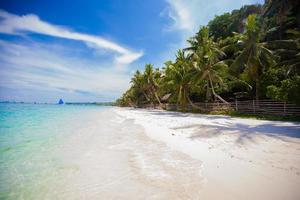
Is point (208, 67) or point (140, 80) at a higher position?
point (140, 80)

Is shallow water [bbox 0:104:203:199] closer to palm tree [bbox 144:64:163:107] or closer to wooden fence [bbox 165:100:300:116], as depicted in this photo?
wooden fence [bbox 165:100:300:116]

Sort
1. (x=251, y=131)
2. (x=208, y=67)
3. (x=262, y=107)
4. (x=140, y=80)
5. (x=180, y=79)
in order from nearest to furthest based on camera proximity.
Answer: (x=251, y=131)
(x=262, y=107)
(x=208, y=67)
(x=180, y=79)
(x=140, y=80)

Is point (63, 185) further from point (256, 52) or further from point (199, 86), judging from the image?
point (199, 86)

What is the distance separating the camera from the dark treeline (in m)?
15.3

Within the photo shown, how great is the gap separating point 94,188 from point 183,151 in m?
2.86

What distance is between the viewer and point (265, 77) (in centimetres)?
1697

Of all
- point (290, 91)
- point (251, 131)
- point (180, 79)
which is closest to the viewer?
point (251, 131)

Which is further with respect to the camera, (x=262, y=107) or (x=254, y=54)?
(x=254, y=54)

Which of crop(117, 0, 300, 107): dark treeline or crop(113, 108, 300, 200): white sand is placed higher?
crop(117, 0, 300, 107): dark treeline

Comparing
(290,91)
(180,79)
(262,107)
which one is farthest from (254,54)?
(180,79)

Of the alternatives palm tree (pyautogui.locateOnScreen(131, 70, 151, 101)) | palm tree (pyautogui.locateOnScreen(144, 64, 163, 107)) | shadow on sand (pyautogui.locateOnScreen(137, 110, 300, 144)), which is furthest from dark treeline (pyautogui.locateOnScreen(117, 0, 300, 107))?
palm tree (pyautogui.locateOnScreen(131, 70, 151, 101))

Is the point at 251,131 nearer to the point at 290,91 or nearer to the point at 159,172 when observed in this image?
the point at 159,172

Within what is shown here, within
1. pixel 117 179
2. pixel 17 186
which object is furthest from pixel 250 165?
pixel 17 186

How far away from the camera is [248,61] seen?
16719 millimetres
